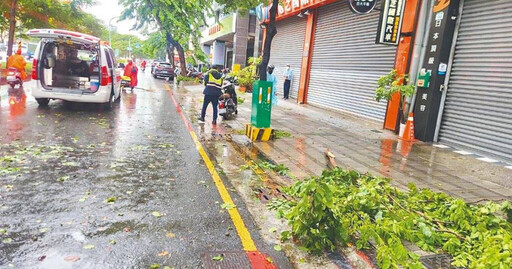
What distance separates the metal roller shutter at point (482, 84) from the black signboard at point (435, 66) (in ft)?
0.72

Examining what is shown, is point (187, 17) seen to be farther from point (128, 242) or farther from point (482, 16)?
point (128, 242)

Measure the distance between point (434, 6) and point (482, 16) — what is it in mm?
1287

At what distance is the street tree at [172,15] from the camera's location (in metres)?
27.2

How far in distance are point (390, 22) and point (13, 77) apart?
Answer: 590 inches

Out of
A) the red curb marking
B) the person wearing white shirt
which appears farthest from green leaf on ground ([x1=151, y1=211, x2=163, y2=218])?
the person wearing white shirt

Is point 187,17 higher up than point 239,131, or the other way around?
point 187,17

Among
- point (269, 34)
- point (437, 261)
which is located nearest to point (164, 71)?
point (269, 34)

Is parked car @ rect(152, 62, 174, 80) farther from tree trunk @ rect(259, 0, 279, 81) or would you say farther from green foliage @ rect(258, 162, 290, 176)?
green foliage @ rect(258, 162, 290, 176)

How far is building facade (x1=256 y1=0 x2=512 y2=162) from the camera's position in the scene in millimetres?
8148

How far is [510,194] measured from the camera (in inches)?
220

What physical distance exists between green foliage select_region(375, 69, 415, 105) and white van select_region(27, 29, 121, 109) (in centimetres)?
813

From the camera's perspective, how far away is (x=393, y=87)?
971 cm

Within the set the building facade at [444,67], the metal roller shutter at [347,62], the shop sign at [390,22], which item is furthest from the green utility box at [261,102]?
the metal roller shutter at [347,62]

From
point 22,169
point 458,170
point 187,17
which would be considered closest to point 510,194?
point 458,170
